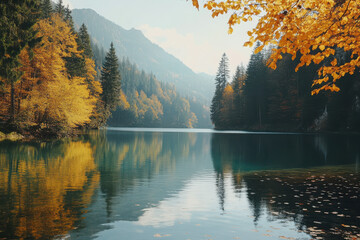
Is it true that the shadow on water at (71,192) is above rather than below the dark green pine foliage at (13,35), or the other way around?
below

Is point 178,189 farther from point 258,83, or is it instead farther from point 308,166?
point 258,83

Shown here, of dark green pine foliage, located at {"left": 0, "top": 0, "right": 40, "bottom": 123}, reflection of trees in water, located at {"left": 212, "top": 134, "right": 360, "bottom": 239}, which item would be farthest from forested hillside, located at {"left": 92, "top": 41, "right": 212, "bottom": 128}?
reflection of trees in water, located at {"left": 212, "top": 134, "right": 360, "bottom": 239}

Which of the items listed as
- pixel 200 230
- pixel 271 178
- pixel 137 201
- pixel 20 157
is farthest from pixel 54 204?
pixel 20 157

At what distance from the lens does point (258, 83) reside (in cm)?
7344

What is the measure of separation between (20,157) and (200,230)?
1579 cm

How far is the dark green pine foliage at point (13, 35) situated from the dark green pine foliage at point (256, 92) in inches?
2191

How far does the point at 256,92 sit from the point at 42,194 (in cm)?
6863

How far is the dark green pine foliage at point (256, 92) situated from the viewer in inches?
2825

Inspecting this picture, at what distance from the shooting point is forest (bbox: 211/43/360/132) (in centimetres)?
4994

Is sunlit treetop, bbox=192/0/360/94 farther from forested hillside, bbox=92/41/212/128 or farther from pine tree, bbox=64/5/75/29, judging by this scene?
forested hillside, bbox=92/41/212/128

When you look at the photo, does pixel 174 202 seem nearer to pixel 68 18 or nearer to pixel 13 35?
pixel 13 35

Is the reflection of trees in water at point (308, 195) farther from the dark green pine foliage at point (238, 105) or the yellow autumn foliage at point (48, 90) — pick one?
the dark green pine foliage at point (238, 105)

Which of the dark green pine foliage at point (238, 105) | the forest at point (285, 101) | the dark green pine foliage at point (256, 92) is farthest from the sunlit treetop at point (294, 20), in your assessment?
the dark green pine foliage at point (238, 105)

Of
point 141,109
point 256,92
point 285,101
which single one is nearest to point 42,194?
point 285,101
